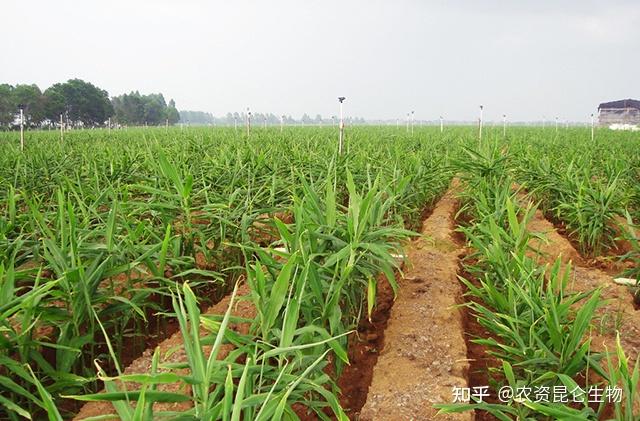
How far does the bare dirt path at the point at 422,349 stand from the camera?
1.92m

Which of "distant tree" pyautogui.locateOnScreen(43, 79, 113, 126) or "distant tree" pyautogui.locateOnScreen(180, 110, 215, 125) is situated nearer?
"distant tree" pyautogui.locateOnScreen(43, 79, 113, 126)

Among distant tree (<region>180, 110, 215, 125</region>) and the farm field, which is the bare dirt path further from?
distant tree (<region>180, 110, 215, 125</region>)

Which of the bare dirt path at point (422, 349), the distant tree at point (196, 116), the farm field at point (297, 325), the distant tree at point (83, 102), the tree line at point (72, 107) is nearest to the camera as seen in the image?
the farm field at point (297, 325)

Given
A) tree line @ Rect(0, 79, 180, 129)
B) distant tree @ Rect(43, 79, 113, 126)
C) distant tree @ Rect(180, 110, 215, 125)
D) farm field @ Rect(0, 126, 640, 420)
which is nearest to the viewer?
farm field @ Rect(0, 126, 640, 420)

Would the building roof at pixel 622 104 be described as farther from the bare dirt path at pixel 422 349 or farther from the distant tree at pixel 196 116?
the distant tree at pixel 196 116

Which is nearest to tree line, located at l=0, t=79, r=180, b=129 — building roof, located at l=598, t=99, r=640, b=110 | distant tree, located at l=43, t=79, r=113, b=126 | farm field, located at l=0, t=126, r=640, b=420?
distant tree, located at l=43, t=79, r=113, b=126

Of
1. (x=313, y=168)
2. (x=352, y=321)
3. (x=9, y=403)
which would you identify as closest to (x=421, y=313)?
(x=352, y=321)

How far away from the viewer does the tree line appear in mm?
48181

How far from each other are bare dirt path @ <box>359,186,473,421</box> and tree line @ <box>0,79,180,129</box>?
37.3m

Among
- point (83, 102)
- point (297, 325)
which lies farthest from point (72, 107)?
point (297, 325)

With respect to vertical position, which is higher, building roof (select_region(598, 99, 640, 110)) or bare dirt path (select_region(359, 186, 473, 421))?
building roof (select_region(598, 99, 640, 110))

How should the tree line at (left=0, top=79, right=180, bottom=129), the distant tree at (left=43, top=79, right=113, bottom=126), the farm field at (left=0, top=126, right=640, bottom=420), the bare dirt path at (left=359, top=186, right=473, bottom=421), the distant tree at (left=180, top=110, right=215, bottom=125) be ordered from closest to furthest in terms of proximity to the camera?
the farm field at (left=0, top=126, right=640, bottom=420), the bare dirt path at (left=359, top=186, right=473, bottom=421), the tree line at (left=0, top=79, right=180, bottom=129), the distant tree at (left=43, top=79, right=113, bottom=126), the distant tree at (left=180, top=110, right=215, bottom=125)

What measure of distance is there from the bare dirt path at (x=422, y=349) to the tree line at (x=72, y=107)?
3732 cm

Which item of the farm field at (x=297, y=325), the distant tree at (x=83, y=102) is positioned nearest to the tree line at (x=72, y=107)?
the distant tree at (x=83, y=102)
